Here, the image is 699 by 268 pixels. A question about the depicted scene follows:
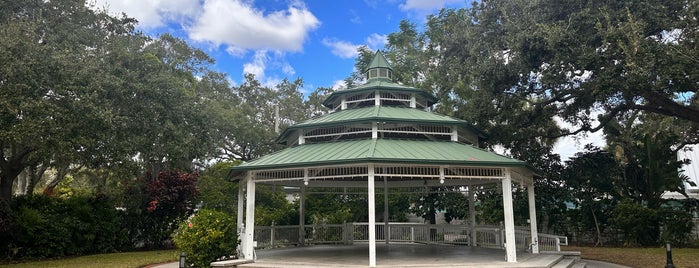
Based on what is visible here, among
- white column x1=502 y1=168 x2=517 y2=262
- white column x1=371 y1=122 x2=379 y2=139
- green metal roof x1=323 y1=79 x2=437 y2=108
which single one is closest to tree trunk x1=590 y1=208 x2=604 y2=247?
green metal roof x1=323 y1=79 x2=437 y2=108

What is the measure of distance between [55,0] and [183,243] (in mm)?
12884

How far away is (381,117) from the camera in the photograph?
47.9 feet

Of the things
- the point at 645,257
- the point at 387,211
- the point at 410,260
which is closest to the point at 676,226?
the point at 645,257

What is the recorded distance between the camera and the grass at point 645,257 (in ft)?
49.7

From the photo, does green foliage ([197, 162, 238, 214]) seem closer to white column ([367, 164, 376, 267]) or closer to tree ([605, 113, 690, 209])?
white column ([367, 164, 376, 267])

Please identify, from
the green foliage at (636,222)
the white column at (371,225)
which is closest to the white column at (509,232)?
the white column at (371,225)

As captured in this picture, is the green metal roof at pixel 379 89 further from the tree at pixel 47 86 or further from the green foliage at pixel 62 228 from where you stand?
the green foliage at pixel 62 228

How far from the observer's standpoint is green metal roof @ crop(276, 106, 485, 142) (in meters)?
14.7

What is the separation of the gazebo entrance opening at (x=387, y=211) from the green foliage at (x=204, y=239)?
2.44 feet

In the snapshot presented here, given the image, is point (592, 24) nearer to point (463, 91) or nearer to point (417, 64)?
point (463, 91)

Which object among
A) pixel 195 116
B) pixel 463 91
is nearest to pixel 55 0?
pixel 195 116

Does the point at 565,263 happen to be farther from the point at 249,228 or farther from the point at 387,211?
the point at 249,228

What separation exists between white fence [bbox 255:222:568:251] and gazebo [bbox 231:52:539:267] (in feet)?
5.35

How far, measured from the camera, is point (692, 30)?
547 inches
